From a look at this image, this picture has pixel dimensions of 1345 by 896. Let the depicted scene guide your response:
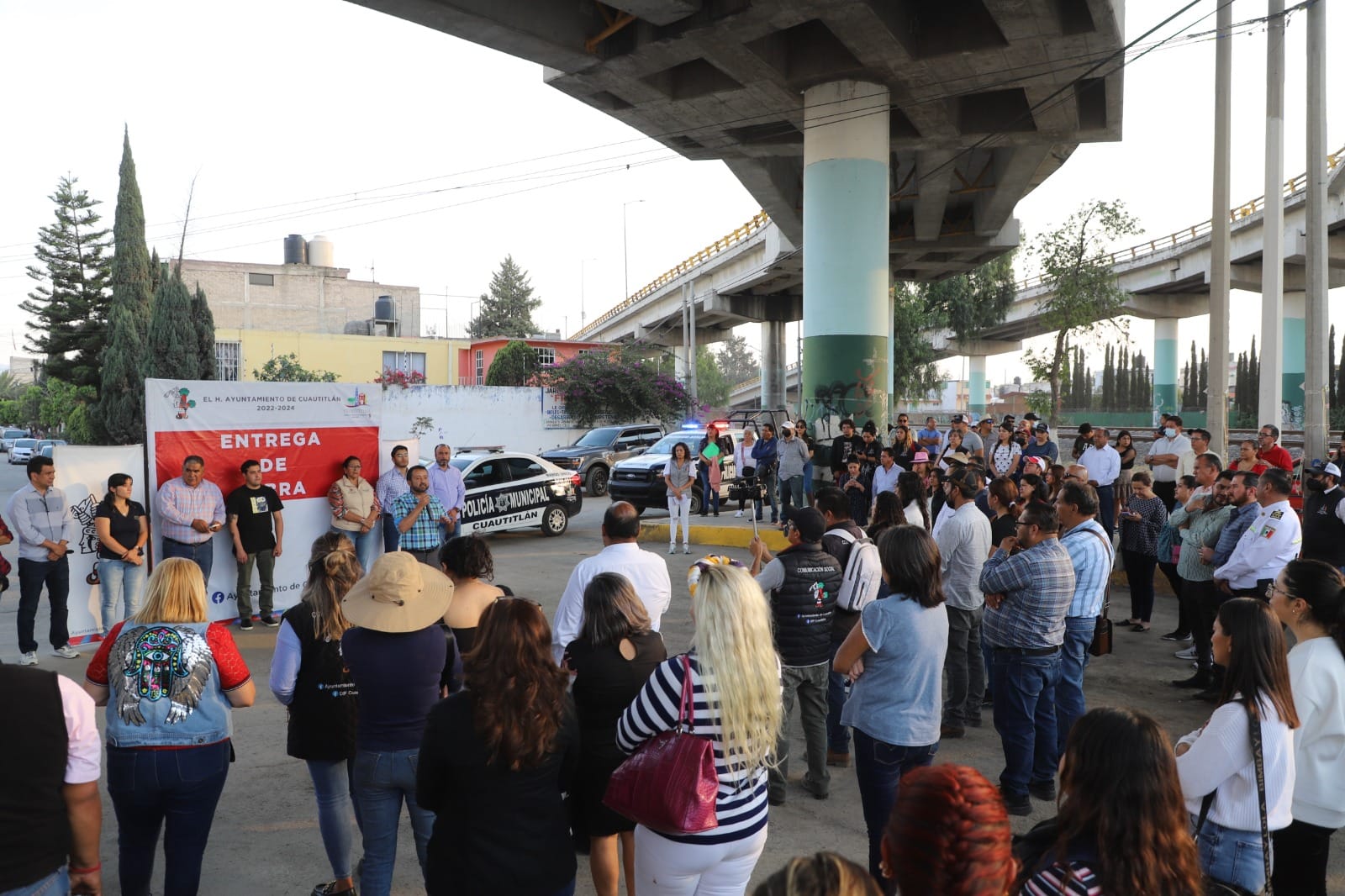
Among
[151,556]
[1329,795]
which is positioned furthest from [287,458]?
[1329,795]

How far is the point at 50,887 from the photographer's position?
9.96 ft

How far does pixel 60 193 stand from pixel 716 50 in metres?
41.3

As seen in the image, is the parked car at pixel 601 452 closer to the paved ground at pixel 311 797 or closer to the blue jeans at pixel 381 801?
the paved ground at pixel 311 797

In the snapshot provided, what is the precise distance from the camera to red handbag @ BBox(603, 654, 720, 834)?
2957 mm

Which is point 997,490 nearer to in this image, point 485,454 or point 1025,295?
point 485,454

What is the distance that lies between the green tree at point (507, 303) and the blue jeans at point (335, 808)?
85855 mm

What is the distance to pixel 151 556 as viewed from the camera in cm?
885

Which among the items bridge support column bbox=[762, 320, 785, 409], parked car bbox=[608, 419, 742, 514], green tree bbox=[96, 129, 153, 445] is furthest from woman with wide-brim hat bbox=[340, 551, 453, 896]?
bridge support column bbox=[762, 320, 785, 409]

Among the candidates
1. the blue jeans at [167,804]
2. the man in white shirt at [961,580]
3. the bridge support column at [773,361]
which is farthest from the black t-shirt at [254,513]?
the bridge support column at [773,361]

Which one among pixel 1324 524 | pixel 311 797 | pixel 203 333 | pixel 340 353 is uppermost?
pixel 340 353

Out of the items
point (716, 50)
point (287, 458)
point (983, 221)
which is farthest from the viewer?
point (983, 221)

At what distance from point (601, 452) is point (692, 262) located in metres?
23.7

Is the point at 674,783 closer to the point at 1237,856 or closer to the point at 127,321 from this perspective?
the point at 1237,856

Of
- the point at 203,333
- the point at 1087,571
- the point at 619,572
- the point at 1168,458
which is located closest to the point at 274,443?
the point at 619,572
